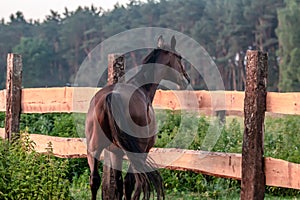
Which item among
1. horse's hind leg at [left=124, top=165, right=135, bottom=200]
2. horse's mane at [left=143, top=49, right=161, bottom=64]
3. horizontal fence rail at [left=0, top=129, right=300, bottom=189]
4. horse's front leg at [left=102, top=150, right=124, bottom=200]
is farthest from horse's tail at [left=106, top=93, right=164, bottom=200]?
horse's mane at [left=143, top=49, right=161, bottom=64]

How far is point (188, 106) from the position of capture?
684 centimetres

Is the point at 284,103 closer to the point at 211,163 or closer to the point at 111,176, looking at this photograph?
the point at 211,163

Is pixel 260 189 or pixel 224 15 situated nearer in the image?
pixel 260 189

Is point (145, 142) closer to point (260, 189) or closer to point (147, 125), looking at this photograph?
point (147, 125)

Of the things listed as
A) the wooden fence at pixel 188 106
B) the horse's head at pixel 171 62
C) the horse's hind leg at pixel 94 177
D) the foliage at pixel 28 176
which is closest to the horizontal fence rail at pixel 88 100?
the wooden fence at pixel 188 106

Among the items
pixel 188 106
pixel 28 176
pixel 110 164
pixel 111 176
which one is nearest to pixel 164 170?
pixel 188 106

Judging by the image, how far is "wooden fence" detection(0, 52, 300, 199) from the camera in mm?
5094

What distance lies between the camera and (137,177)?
5.11 metres

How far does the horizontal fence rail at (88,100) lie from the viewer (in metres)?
6.12

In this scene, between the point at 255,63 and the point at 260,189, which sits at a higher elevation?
the point at 255,63

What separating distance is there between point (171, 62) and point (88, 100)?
135 centimetres

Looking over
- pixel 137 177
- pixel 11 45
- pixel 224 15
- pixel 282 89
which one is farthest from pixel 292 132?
pixel 11 45

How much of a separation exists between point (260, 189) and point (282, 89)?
36.2m

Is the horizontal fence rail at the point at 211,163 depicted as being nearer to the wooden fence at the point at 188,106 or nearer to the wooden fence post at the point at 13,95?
the wooden fence at the point at 188,106
